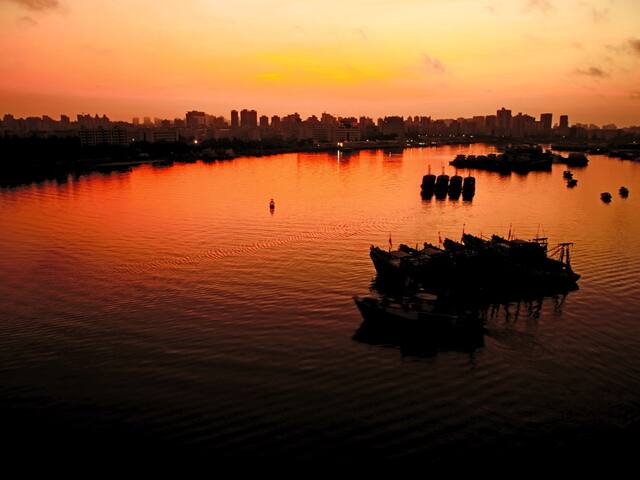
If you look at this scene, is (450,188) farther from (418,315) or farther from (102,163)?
(102,163)

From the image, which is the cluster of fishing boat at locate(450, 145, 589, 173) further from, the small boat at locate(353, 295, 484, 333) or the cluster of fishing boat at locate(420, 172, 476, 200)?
the small boat at locate(353, 295, 484, 333)

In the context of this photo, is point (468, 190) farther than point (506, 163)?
No

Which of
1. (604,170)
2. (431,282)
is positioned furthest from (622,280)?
(604,170)

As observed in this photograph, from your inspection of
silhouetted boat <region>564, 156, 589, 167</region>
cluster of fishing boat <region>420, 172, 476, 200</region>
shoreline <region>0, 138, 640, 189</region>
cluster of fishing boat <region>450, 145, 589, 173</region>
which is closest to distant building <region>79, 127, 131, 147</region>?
shoreline <region>0, 138, 640, 189</region>

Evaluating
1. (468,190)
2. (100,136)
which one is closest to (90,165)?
(100,136)

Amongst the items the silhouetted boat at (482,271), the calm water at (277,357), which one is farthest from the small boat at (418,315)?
the silhouetted boat at (482,271)

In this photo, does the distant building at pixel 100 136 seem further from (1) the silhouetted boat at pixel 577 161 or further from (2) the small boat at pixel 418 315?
(2) the small boat at pixel 418 315

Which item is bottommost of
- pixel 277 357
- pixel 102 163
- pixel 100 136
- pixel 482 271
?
pixel 277 357
